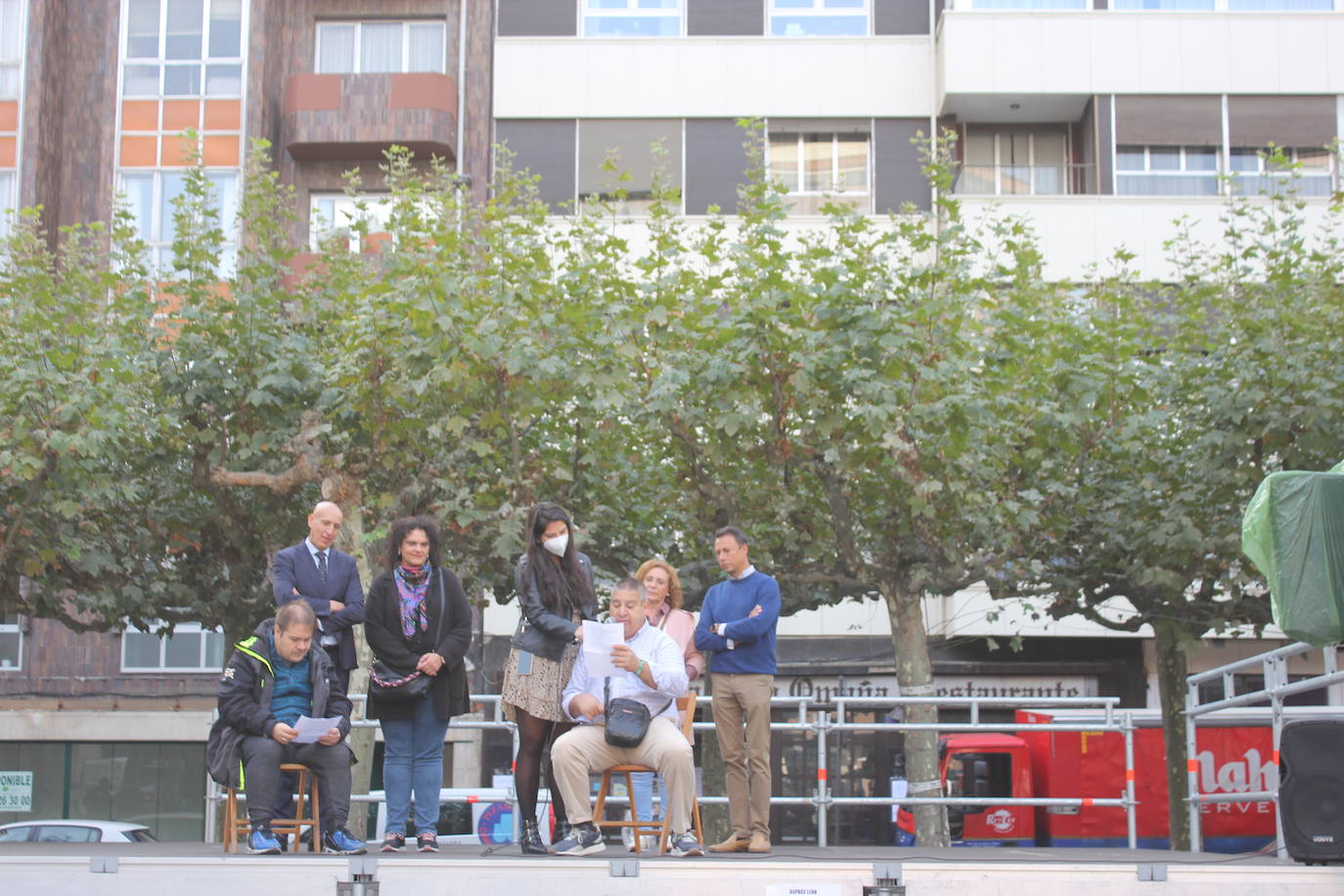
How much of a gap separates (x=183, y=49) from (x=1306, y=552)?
22533 mm

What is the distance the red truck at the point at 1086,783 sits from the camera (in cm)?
2158

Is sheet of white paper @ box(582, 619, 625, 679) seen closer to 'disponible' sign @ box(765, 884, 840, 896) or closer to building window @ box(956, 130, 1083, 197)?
'disponible' sign @ box(765, 884, 840, 896)

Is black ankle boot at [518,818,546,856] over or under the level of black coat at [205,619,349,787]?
under

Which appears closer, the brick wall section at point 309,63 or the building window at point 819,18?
the brick wall section at point 309,63

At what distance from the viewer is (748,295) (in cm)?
1402

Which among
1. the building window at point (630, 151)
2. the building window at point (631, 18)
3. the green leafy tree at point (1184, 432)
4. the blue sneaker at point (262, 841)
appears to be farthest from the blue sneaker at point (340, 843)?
the building window at point (631, 18)

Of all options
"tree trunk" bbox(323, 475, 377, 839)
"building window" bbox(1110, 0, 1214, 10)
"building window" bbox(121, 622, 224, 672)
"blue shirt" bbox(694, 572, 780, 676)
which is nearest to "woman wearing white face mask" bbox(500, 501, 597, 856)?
"blue shirt" bbox(694, 572, 780, 676)

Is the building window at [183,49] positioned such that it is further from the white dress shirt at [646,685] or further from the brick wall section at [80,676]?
the white dress shirt at [646,685]

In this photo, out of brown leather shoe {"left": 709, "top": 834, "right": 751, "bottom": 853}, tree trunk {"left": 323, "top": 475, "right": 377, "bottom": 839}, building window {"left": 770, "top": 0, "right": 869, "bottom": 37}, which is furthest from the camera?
building window {"left": 770, "top": 0, "right": 869, "bottom": 37}

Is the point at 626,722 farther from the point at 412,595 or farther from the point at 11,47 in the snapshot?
the point at 11,47

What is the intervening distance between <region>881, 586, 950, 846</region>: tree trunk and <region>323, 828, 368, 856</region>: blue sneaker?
665 cm

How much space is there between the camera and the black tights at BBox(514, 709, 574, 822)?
834 centimetres

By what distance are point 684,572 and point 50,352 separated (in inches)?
257

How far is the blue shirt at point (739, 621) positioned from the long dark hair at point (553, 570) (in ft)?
2.90
